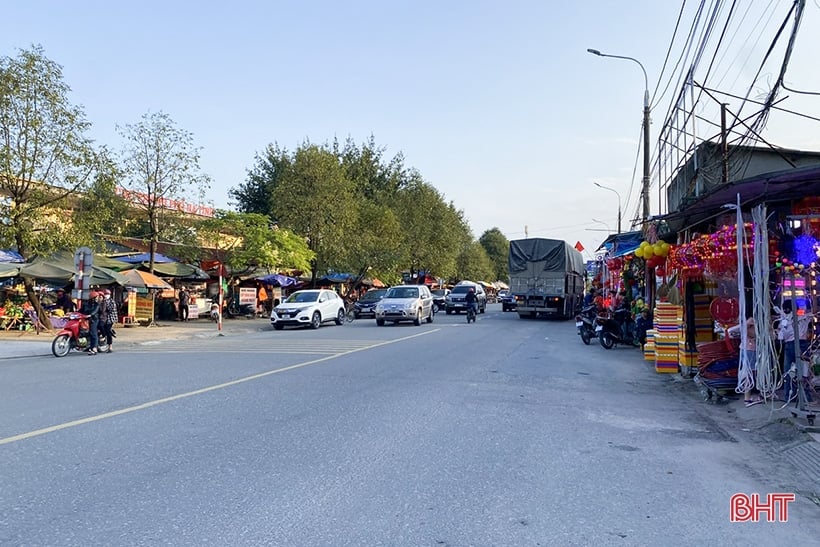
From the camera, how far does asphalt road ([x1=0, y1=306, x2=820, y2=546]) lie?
171 inches

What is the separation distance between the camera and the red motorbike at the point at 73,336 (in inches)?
603

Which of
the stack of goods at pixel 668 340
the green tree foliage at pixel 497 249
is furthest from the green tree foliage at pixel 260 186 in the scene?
the green tree foliage at pixel 497 249

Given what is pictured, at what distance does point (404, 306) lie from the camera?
26953 mm

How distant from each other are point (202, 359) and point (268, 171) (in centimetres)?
3409

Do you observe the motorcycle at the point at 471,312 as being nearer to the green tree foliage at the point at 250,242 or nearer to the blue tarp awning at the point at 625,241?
the blue tarp awning at the point at 625,241

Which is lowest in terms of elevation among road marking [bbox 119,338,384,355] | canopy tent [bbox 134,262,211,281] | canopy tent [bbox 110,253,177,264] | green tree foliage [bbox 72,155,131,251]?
road marking [bbox 119,338,384,355]

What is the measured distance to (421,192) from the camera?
50969mm

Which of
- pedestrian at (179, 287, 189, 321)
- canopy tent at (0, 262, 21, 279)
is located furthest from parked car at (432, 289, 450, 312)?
canopy tent at (0, 262, 21, 279)

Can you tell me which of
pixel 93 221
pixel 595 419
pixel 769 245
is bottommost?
pixel 595 419

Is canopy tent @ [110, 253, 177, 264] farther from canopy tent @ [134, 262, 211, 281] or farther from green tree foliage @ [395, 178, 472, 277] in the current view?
green tree foliage @ [395, 178, 472, 277]

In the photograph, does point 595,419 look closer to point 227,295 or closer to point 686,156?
point 686,156

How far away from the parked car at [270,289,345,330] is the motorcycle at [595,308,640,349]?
12325mm

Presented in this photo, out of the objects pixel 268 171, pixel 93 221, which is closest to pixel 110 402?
pixel 93 221

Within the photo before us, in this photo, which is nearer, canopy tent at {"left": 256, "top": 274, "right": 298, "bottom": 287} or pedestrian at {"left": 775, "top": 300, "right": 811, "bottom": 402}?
pedestrian at {"left": 775, "top": 300, "right": 811, "bottom": 402}
